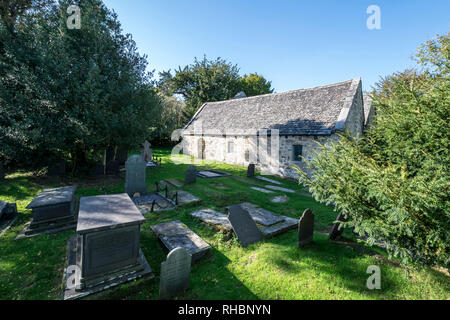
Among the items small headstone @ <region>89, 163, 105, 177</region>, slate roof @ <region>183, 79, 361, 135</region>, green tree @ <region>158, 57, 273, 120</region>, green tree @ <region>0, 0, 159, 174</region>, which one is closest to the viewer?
green tree @ <region>0, 0, 159, 174</region>

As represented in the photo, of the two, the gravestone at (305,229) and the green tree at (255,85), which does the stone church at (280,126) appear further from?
the green tree at (255,85)

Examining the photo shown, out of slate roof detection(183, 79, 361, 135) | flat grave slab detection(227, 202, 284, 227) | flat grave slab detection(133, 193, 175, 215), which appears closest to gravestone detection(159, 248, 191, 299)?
flat grave slab detection(227, 202, 284, 227)

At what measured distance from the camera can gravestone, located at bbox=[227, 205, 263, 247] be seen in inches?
234

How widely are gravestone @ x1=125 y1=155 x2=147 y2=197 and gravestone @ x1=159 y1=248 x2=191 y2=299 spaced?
6.61 m

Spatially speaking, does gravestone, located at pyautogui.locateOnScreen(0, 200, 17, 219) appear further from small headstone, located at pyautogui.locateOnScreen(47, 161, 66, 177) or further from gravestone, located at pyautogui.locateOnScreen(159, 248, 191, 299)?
gravestone, located at pyautogui.locateOnScreen(159, 248, 191, 299)

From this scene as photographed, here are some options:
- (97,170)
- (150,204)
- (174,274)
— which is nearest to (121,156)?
(97,170)

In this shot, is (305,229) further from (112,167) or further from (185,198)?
(112,167)

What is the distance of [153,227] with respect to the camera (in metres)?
6.34

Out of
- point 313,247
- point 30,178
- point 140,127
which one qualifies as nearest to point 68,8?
point 140,127

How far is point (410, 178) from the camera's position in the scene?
390 centimetres

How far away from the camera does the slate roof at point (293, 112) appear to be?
44.2 ft

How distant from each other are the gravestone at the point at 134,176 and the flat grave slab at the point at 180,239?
396cm

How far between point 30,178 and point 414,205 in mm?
16626

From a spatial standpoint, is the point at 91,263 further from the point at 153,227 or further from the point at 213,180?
the point at 213,180
